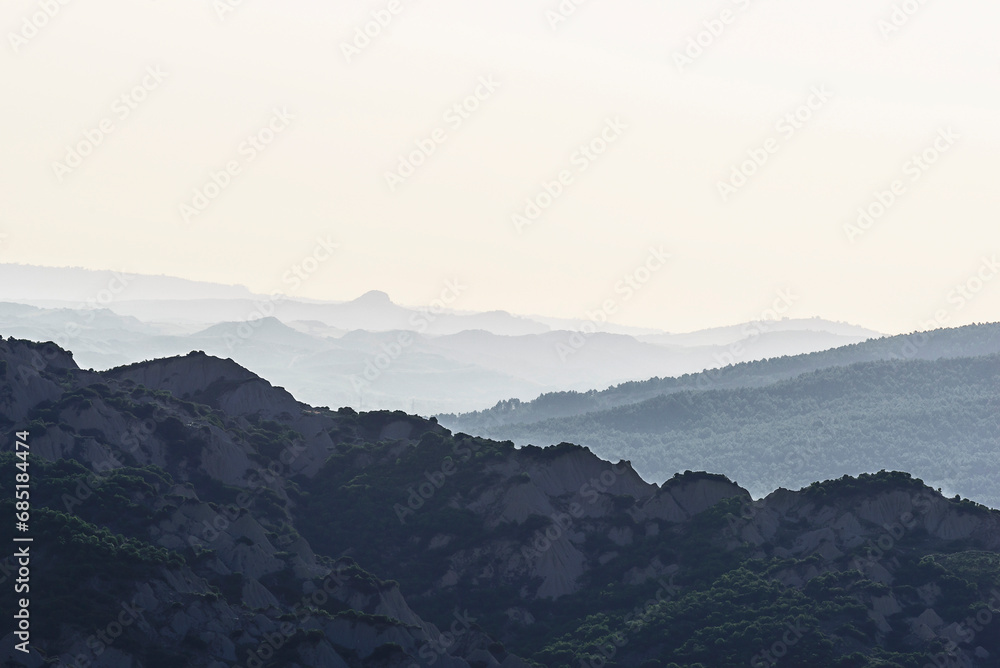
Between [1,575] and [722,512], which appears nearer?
[1,575]

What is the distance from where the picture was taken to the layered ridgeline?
99.1 meters

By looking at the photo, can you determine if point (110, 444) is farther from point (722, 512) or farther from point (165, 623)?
point (722, 512)

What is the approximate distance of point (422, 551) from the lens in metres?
134

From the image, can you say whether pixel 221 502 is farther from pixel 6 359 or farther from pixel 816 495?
pixel 816 495

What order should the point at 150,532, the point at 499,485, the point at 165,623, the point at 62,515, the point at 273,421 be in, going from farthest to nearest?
the point at 273,421
the point at 499,485
the point at 150,532
the point at 62,515
the point at 165,623

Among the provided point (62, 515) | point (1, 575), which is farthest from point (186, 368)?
point (1, 575)

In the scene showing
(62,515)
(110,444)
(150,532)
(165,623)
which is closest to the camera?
(165,623)

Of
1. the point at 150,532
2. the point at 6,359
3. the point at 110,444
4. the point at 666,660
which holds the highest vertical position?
the point at 6,359

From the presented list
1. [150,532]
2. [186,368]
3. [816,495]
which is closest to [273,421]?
[186,368]

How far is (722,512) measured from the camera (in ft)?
445

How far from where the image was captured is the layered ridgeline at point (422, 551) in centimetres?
9912

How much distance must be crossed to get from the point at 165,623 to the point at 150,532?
1877 cm

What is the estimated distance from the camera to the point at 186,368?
531 feet

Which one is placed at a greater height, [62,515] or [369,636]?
[62,515]
